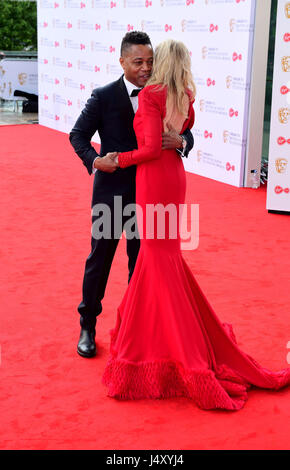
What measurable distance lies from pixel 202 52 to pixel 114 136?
5349 mm

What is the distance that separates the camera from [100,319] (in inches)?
160

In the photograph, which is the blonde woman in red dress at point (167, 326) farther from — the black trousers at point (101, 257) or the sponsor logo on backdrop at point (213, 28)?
the sponsor logo on backdrop at point (213, 28)

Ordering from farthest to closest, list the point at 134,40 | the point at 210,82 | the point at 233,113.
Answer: the point at 210,82 → the point at 233,113 → the point at 134,40

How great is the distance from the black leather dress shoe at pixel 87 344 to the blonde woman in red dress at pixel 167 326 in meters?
0.35

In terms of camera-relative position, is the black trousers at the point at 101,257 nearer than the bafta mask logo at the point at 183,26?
Yes

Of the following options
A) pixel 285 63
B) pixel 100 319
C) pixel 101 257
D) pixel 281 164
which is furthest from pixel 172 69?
pixel 281 164

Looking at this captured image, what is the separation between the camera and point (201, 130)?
8.45 metres

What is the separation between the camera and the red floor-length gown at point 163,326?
10.0 feet

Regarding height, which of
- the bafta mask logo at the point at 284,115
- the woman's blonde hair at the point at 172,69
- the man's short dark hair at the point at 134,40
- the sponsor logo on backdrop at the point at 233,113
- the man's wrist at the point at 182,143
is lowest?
the sponsor logo on backdrop at the point at 233,113

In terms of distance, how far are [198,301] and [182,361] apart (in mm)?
→ 321

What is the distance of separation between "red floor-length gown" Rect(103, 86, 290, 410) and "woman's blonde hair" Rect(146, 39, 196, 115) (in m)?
0.15

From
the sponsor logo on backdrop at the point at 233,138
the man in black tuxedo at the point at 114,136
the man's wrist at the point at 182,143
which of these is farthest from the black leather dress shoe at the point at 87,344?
the sponsor logo on backdrop at the point at 233,138
